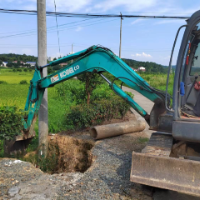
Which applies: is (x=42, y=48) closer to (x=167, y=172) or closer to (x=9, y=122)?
(x=9, y=122)

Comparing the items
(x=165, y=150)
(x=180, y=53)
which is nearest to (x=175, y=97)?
(x=180, y=53)

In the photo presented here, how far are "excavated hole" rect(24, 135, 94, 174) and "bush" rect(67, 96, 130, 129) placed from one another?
1067 mm

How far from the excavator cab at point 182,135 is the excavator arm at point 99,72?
0.83 m

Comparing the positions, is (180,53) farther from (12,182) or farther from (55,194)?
(12,182)

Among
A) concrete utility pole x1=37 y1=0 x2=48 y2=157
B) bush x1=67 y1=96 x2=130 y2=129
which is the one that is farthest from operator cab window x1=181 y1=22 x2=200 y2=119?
bush x1=67 y1=96 x2=130 y2=129

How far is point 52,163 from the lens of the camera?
654 centimetres

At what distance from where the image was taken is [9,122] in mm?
5762

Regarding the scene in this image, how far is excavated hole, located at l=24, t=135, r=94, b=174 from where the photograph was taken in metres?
6.15

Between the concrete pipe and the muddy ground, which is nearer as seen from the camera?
the muddy ground

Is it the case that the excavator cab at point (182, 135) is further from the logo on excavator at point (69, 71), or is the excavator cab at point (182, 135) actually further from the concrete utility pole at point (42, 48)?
the concrete utility pole at point (42, 48)

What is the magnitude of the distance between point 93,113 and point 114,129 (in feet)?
4.95

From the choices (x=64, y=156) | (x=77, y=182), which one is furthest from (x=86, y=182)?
(x=64, y=156)

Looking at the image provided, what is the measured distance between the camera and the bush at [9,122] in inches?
222

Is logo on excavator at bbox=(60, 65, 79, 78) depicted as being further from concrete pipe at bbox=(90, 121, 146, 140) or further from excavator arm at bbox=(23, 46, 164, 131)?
concrete pipe at bbox=(90, 121, 146, 140)
